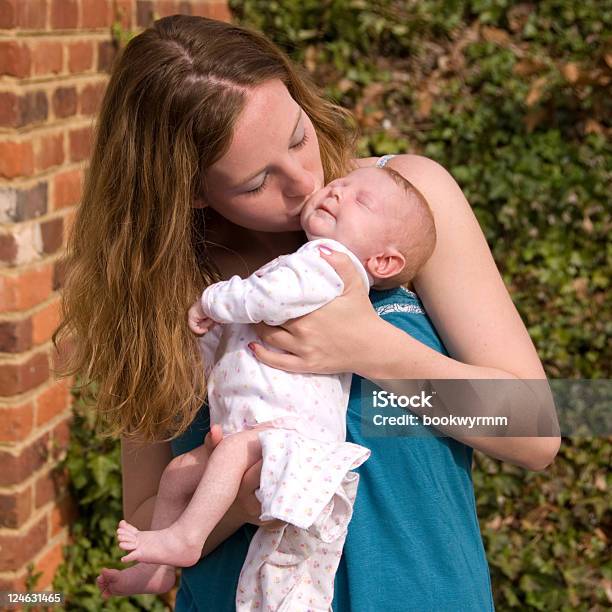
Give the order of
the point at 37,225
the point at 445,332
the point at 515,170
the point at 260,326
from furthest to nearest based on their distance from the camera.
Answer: the point at 515,170
the point at 37,225
the point at 445,332
the point at 260,326

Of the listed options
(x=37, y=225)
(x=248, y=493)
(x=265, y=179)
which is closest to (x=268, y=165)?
(x=265, y=179)

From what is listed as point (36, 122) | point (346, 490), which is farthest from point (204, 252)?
point (36, 122)

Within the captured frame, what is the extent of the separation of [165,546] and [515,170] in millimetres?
3326

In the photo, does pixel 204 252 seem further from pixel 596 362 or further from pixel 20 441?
pixel 596 362

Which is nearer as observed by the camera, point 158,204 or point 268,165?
point 268,165

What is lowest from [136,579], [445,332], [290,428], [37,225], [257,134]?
[136,579]

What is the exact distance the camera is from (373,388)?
6.15 feet

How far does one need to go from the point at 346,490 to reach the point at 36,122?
1758mm

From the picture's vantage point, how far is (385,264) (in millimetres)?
1867

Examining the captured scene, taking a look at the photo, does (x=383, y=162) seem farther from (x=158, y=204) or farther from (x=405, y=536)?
(x=405, y=536)

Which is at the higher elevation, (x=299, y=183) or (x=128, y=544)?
(x=299, y=183)

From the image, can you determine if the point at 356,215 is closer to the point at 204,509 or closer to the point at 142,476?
the point at 204,509

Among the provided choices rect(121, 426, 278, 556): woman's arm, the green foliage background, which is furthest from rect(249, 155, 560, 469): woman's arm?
the green foliage background

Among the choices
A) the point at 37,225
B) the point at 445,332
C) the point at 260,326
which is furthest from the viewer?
the point at 37,225
